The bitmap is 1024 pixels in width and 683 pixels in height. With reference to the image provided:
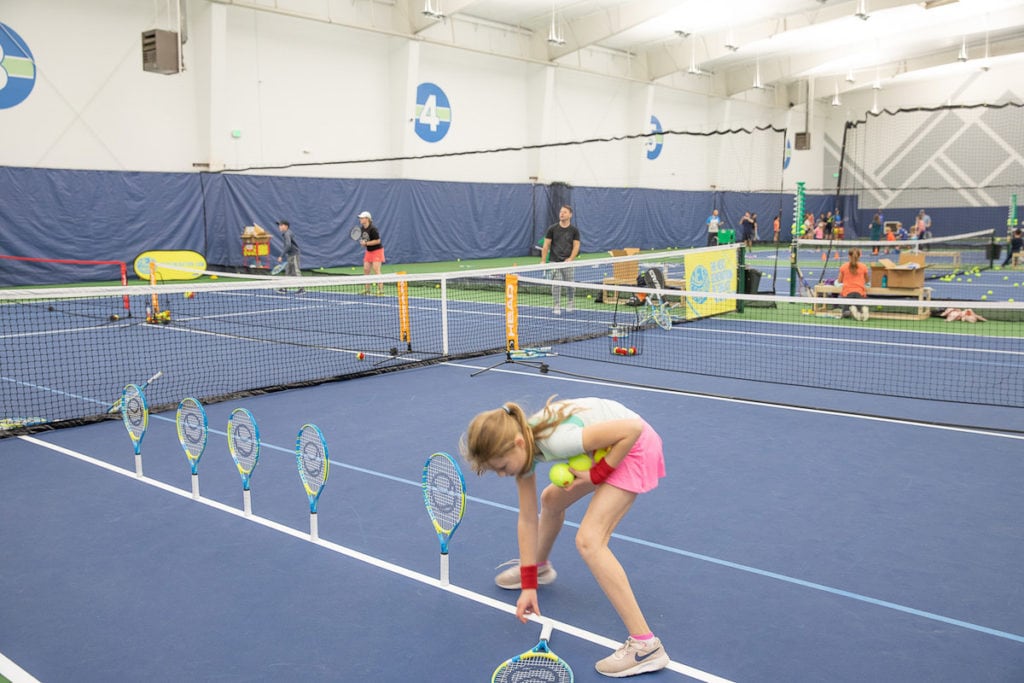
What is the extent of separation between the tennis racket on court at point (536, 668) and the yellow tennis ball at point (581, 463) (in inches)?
28.1

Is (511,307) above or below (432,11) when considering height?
below

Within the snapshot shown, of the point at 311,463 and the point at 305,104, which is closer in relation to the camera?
the point at 311,463

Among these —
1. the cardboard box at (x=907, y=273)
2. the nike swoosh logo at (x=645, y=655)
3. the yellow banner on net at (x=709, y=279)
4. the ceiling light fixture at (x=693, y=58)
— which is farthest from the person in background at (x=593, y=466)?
the ceiling light fixture at (x=693, y=58)

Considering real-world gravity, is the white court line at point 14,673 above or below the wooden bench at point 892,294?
below

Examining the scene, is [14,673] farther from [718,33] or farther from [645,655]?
[718,33]

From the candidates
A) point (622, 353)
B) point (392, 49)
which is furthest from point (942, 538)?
point (392, 49)

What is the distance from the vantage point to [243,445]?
4887 mm

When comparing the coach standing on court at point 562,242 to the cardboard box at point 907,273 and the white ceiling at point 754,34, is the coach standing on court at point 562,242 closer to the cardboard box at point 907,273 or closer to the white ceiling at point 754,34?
the cardboard box at point 907,273

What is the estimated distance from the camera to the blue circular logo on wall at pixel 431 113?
26.6 meters

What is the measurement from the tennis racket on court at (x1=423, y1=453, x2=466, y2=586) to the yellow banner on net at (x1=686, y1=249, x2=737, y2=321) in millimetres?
10226

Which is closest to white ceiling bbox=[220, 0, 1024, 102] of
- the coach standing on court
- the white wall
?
the white wall

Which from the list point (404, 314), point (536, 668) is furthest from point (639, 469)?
point (404, 314)

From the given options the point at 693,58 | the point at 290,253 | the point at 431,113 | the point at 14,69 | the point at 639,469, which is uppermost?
the point at 693,58

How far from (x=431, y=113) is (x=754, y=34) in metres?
13.5
